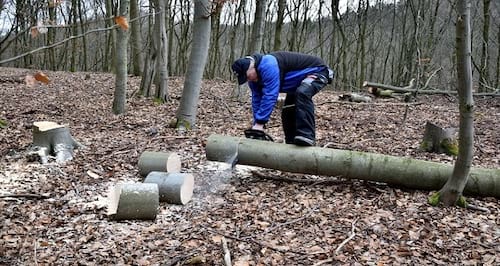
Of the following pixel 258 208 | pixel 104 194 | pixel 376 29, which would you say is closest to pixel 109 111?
pixel 104 194

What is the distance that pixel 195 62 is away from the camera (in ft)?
24.5

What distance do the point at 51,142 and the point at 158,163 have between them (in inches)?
74.8

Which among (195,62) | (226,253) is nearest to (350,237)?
(226,253)

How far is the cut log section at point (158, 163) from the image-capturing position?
507 centimetres

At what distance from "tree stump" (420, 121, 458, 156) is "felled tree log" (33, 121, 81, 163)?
5.08 meters

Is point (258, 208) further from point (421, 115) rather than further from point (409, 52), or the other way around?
point (409, 52)

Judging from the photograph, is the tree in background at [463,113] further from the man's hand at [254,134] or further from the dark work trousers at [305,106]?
the man's hand at [254,134]

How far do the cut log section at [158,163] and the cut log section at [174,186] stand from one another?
0.33 m

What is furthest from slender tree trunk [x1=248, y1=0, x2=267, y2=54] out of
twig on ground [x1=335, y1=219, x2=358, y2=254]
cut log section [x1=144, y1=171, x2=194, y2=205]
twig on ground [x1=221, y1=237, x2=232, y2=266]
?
twig on ground [x1=221, y1=237, x2=232, y2=266]

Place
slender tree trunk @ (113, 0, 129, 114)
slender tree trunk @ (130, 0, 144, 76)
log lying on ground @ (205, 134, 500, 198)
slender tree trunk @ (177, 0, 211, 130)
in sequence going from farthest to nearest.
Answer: slender tree trunk @ (130, 0, 144, 76) < slender tree trunk @ (113, 0, 129, 114) < slender tree trunk @ (177, 0, 211, 130) < log lying on ground @ (205, 134, 500, 198)

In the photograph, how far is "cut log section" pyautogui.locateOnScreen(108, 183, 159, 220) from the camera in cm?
422

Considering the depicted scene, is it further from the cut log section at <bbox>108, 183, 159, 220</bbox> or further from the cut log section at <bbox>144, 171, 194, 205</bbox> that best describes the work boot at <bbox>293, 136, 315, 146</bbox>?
the cut log section at <bbox>108, 183, 159, 220</bbox>

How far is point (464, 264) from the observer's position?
3.38 meters

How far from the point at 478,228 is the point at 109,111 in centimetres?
795
